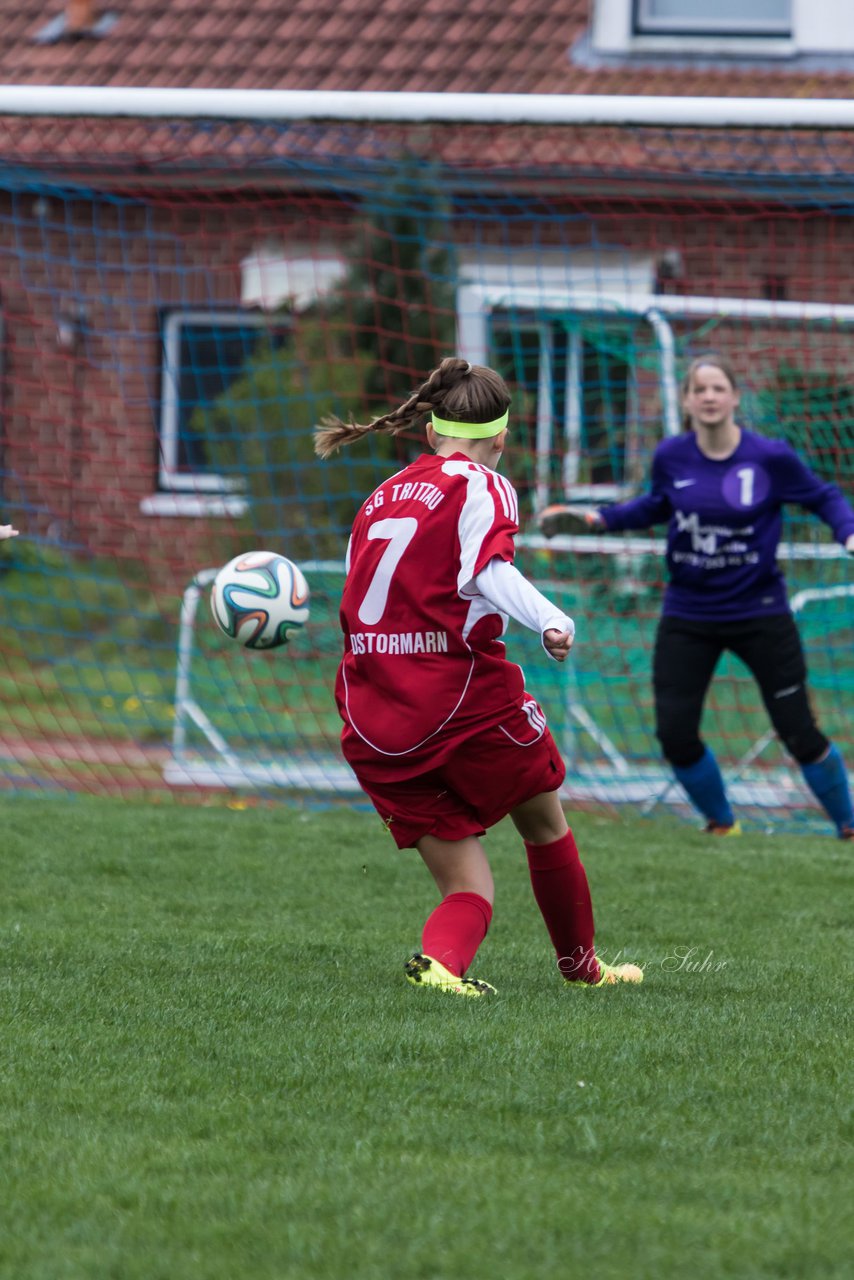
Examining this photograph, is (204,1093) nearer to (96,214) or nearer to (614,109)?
(614,109)

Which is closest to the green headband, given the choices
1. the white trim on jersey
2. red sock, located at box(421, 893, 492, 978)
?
the white trim on jersey

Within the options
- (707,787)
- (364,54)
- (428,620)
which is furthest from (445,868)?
(364,54)

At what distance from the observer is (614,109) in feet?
22.1

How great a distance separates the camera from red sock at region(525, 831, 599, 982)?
4.04 metres

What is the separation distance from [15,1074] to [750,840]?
13.7 feet

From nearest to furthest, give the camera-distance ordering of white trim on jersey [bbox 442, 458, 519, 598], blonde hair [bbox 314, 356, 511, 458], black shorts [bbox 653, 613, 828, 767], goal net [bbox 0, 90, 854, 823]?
white trim on jersey [bbox 442, 458, 519, 598]
blonde hair [bbox 314, 356, 511, 458]
black shorts [bbox 653, 613, 828, 767]
goal net [bbox 0, 90, 854, 823]

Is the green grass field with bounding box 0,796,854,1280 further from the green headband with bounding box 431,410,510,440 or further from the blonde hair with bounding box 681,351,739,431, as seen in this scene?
the blonde hair with bounding box 681,351,739,431

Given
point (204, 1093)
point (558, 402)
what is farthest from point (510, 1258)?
point (558, 402)

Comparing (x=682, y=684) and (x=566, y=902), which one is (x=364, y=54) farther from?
(x=566, y=902)

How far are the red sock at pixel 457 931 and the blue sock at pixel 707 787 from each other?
2777 mm

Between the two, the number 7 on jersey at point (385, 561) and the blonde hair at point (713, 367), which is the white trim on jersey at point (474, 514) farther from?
the blonde hair at point (713, 367)

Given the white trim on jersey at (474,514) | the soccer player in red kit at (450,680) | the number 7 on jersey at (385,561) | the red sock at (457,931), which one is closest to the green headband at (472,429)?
the soccer player in red kit at (450,680)

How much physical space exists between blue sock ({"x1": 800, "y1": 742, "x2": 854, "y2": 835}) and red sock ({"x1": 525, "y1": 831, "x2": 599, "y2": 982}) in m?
2.72

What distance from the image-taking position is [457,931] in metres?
3.91
